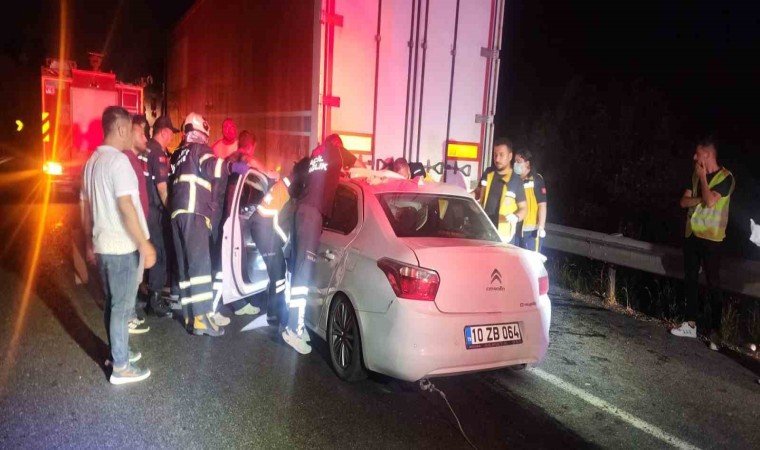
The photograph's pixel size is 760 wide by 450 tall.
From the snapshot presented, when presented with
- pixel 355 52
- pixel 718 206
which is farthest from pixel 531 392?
pixel 355 52

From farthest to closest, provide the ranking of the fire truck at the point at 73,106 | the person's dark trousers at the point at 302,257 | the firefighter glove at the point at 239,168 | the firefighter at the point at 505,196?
the fire truck at the point at 73,106 < the firefighter at the point at 505,196 < the firefighter glove at the point at 239,168 < the person's dark trousers at the point at 302,257

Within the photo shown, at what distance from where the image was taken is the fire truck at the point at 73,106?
39.2ft

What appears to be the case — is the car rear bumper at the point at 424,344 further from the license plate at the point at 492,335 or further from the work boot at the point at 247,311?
the work boot at the point at 247,311

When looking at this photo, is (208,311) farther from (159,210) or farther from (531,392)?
(531,392)

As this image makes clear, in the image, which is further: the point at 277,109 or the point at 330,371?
the point at 277,109

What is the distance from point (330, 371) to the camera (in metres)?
4.31

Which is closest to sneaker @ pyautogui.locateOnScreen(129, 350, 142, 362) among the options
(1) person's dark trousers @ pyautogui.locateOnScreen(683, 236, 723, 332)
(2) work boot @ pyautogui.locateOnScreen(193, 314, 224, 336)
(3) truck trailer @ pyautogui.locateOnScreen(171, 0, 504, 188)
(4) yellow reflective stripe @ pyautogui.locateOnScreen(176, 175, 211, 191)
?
(2) work boot @ pyautogui.locateOnScreen(193, 314, 224, 336)

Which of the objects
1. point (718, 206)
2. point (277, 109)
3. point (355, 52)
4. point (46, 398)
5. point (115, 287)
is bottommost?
point (46, 398)

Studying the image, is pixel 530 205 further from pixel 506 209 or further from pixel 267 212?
pixel 267 212

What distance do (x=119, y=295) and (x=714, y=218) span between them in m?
5.15

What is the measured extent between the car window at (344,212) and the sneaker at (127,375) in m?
1.76

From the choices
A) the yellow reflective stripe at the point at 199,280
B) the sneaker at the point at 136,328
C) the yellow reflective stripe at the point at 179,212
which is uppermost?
the yellow reflective stripe at the point at 179,212

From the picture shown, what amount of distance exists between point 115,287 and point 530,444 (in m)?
2.92

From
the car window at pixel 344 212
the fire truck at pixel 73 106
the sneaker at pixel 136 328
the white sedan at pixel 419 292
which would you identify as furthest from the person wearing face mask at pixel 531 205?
the fire truck at pixel 73 106
